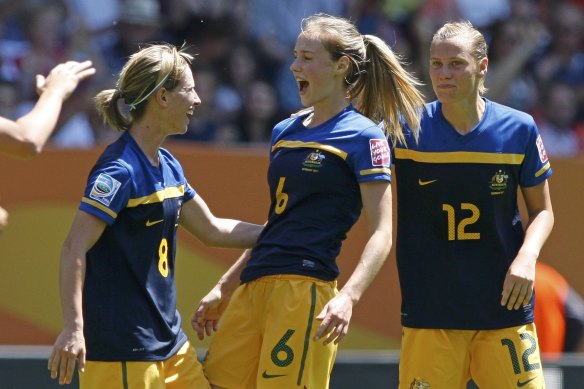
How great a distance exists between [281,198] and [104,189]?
2.37 feet

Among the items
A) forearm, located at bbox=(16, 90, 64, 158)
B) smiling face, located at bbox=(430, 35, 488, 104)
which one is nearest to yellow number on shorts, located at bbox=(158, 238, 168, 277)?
forearm, located at bbox=(16, 90, 64, 158)

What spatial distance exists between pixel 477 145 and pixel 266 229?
987 millimetres

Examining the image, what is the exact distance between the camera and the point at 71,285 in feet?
13.9

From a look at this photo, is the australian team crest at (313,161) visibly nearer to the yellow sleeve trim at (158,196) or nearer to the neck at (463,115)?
the yellow sleeve trim at (158,196)

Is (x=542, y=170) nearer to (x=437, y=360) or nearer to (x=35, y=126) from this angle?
(x=437, y=360)

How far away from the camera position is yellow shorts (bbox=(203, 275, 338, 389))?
14.6 feet

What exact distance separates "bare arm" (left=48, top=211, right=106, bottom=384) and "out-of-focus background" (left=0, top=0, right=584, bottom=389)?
2.21 meters

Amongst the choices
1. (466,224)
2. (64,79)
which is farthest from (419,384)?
(64,79)

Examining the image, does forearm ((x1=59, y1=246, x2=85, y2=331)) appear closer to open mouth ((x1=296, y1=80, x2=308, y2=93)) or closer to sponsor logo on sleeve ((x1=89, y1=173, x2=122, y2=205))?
sponsor logo on sleeve ((x1=89, y1=173, x2=122, y2=205))

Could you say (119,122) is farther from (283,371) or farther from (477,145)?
(477,145)

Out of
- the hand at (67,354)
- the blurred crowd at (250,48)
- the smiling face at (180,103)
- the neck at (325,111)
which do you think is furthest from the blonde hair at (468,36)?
the blurred crowd at (250,48)

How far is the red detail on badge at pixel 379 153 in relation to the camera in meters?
4.46

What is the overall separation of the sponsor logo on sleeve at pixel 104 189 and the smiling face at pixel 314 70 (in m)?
0.85

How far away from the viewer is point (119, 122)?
4.58 meters
